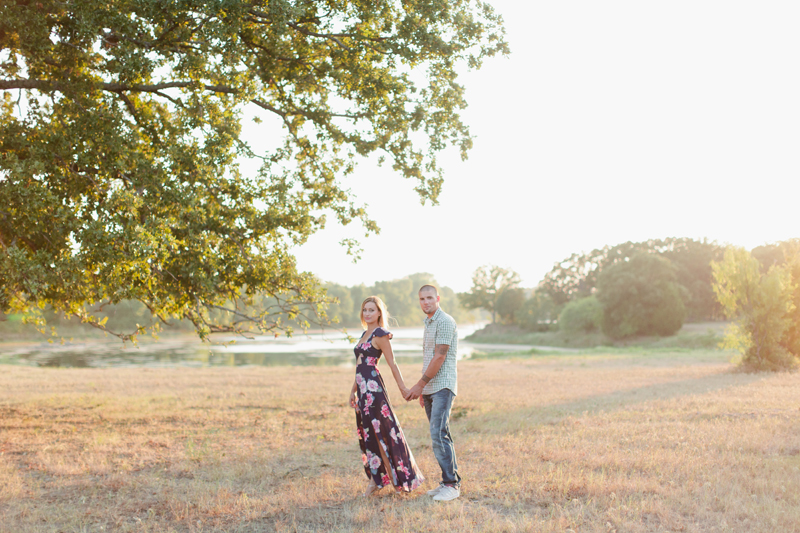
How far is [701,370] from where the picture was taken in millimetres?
20359

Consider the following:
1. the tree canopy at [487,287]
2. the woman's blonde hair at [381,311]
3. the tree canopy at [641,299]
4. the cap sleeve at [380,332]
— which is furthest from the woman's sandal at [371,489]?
the tree canopy at [487,287]

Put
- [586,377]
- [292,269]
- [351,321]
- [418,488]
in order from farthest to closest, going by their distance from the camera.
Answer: [351,321]
[586,377]
[292,269]
[418,488]

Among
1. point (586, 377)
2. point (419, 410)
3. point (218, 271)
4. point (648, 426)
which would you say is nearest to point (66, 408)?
point (218, 271)

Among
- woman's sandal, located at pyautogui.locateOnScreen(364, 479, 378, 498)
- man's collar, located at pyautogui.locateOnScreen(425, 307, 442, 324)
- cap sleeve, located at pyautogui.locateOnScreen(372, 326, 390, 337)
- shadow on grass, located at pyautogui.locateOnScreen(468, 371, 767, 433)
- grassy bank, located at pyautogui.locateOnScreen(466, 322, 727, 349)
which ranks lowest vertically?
grassy bank, located at pyautogui.locateOnScreen(466, 322, 727, 349)

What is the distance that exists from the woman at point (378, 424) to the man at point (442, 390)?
28cm

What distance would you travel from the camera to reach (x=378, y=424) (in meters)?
5.79

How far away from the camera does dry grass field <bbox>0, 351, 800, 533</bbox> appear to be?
511cm

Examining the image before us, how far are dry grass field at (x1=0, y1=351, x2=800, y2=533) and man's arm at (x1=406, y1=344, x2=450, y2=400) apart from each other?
1120mm

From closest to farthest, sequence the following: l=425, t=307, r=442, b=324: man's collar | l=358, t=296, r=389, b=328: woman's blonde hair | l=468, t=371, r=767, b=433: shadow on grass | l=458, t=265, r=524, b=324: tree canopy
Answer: l=425, t=307, r=442, b=324: man's collar → l=358, t=296, r=389, b=328: woman's blonde hair → l=468, t=371, r=767, b=433: shadow on grass → l=458, t=265, r=524, b=324: tree canopy

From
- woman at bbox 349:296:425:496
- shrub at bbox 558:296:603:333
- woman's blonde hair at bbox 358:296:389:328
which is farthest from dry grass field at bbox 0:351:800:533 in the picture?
shrub at bbox 558:296:603:333

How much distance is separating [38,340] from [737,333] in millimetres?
62847

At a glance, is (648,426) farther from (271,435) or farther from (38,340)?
(38,340)

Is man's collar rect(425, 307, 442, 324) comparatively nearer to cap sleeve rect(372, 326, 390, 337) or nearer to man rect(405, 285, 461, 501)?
man rect(405, 285, 461, 501)

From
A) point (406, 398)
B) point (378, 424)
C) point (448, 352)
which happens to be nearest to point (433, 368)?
point (448, 352)
